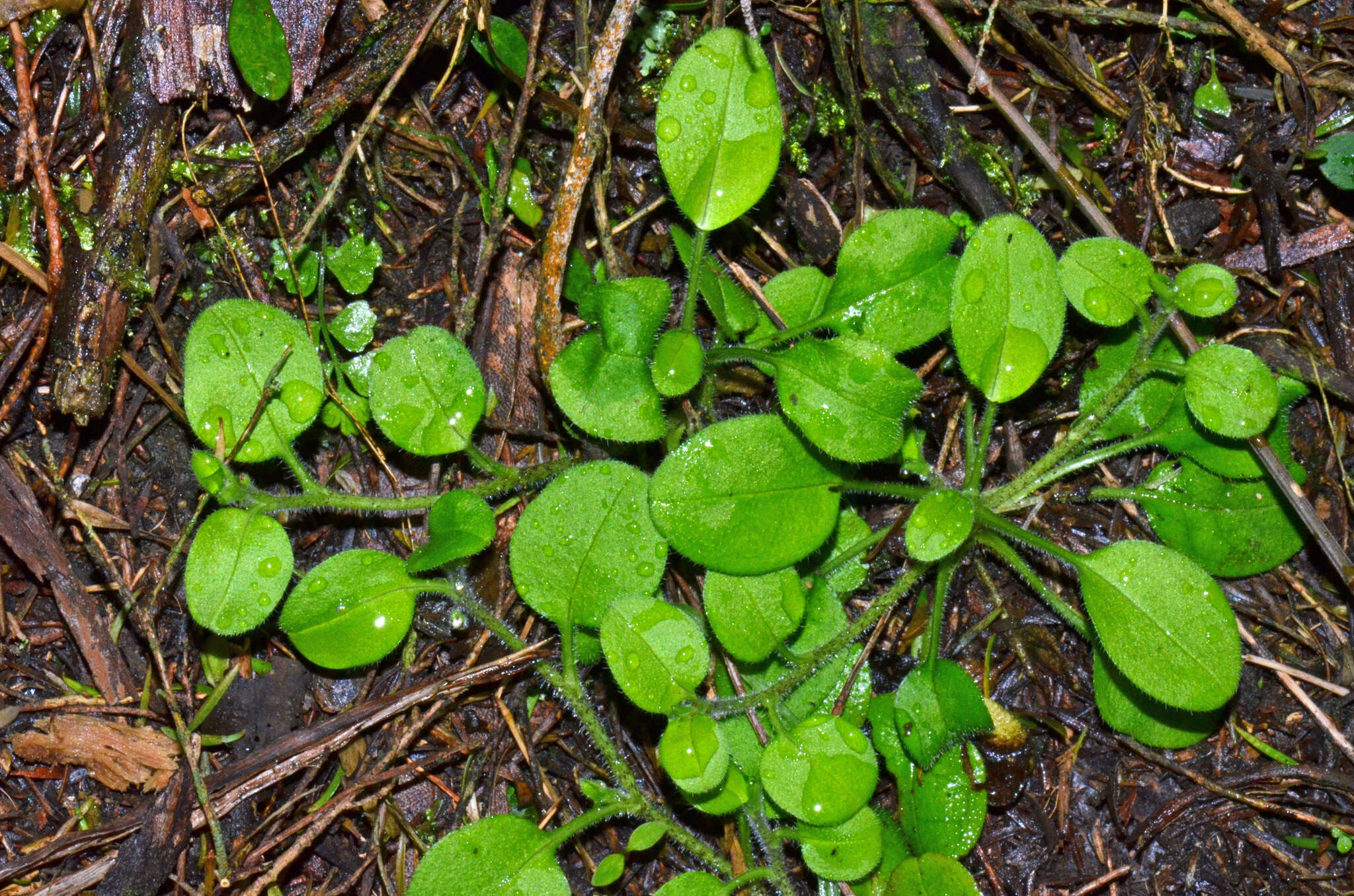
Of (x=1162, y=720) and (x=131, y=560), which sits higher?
(x=131, y=560)

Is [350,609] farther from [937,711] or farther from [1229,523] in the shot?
[1229,523]

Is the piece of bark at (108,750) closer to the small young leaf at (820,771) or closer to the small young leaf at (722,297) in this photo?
the small young leaf at (820,771)

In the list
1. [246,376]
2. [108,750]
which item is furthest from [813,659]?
[108,750]

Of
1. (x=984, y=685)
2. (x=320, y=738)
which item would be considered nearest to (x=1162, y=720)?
(x=984, y=685)

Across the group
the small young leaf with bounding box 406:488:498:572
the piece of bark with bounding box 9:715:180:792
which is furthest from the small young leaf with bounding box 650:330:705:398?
the piece of bark with bounding box 9:715:180:792

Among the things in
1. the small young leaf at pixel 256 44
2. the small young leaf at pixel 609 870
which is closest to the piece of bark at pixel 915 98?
the small young leaf at pixel 256 44

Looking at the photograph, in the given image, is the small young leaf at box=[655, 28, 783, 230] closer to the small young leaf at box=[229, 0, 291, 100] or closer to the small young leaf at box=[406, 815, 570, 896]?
the small young leaf at box=[229, 0, 291, 100]

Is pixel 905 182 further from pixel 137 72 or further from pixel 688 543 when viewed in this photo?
pixel 137 72
